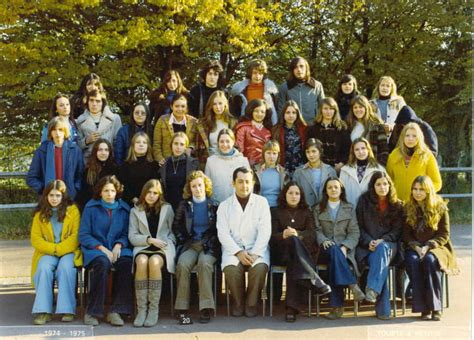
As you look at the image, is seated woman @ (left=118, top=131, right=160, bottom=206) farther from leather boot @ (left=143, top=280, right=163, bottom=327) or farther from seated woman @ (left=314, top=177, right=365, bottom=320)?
seated woman @ (left=314, top=177, right=365, bottom=320)

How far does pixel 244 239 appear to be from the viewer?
6383 millimetres

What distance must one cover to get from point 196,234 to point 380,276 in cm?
188

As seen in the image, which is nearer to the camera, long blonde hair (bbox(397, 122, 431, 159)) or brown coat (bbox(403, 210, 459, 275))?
brown coat (bbox(403, 210, 459, 275))

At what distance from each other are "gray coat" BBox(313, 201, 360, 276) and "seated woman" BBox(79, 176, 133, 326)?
1.95 metres

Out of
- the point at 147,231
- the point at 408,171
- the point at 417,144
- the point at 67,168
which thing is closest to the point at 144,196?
the point at 147,231

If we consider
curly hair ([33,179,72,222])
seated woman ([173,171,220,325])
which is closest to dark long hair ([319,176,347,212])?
seated woman ([173,171,220,325])

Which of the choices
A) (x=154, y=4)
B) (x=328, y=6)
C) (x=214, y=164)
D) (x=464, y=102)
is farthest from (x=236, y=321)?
(x=328, y=6)

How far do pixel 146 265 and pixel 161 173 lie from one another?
1.14m

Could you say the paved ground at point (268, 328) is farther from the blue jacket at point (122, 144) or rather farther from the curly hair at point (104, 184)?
the blue jacket at point (122, 144)

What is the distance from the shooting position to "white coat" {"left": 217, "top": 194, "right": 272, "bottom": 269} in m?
6.32

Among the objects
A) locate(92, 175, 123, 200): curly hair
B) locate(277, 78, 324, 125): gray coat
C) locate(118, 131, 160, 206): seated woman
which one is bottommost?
locate(92, 175, 123, 200): curly hair

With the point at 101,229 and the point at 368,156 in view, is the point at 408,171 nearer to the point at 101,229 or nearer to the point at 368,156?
the point at 368,156

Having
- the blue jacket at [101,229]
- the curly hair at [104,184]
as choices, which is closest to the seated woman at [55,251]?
the blue jacket at [101,229]

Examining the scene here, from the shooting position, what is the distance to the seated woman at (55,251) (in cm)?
607
